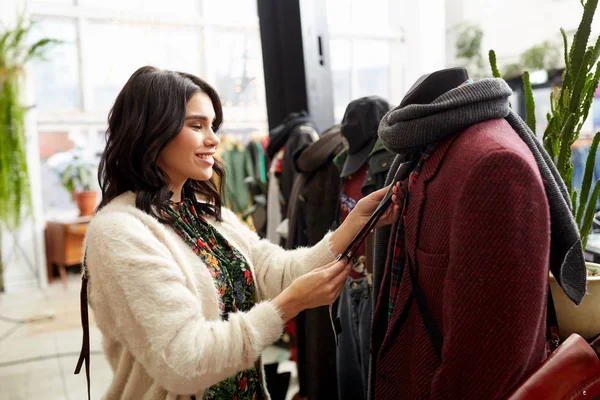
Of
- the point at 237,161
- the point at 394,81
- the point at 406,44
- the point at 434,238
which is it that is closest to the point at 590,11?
the point at 434,238

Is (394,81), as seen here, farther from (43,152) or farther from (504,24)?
(43,152)

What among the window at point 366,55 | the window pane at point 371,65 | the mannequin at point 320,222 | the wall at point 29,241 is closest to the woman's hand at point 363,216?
the mannequin at point 320,222

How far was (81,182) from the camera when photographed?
644cm

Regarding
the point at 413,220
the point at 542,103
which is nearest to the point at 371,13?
the point at 542,103

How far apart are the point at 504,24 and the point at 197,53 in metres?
3.95

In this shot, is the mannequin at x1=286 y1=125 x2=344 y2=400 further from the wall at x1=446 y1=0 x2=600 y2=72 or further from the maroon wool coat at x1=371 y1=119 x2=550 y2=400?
the wall at x1=446 y1=0 x2=600 y2=72

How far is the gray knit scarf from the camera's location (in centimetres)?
98

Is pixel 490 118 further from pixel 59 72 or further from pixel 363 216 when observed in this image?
pixel 59 72

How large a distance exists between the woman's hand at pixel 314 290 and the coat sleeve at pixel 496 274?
17.6 inches

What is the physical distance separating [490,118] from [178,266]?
0.84 meters

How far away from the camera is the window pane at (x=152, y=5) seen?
649 cm

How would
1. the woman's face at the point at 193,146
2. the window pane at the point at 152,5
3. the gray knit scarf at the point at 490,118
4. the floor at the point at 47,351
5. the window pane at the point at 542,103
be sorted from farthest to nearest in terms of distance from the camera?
the window pane at the point at 152,5 < the window pane at the point at 542,103 < the floor at the point at 47,351 < the woman's face at the point at 193,146 < the gray knit scarf at the point at 490,118

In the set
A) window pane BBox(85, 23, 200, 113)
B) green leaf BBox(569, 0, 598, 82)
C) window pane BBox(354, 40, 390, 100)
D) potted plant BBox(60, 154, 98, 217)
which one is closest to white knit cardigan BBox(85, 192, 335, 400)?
green leaf BBox(569, 0, 598, 82)

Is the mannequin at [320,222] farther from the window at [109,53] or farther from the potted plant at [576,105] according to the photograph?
the window at [109,53]
